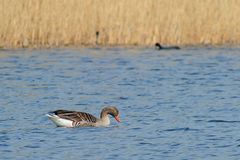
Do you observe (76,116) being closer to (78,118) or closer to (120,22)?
(78,118)

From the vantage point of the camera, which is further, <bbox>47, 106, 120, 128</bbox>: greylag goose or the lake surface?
<bbox>47, 106, 120, 128</bbox>: greylag goose

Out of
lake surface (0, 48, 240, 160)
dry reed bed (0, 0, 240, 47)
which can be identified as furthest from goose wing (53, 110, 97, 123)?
dry reed bed (0, 0, 240, 47)

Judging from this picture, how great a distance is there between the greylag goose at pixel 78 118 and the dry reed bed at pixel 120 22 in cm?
782

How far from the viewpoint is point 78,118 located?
11438mm

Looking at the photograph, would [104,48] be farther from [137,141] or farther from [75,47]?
[137,141]

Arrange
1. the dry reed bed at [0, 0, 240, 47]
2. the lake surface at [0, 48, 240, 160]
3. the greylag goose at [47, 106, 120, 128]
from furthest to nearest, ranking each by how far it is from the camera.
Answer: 1. the dry reed bed at [0, 0, 240, 47]
2. the greylag goose at [47, 106, 120, 128]
3. the lake surface at [0, 48, 240, 160]

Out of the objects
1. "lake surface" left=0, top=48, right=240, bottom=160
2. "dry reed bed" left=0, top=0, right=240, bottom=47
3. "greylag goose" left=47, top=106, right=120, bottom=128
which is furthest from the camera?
"dry reed bed" left=0, top=0, right=240, bottom=47

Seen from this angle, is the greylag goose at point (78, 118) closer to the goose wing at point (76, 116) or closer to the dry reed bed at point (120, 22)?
the goose wing at point (76, 116)

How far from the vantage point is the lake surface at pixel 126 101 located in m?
9.90

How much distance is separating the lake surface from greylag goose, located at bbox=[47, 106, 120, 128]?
0.11 metres

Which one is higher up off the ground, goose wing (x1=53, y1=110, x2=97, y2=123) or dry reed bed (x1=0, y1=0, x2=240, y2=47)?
Answer: dry reed bed (x1=0, y1=0, x2=240, y2=47)

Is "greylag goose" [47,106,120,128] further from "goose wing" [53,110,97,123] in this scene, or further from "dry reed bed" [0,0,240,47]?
"dry reed bed" [0,0,240,47]

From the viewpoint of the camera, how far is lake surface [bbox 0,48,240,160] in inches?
390

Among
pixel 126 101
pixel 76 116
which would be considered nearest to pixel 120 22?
pixel 126 101
